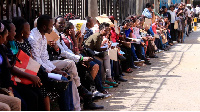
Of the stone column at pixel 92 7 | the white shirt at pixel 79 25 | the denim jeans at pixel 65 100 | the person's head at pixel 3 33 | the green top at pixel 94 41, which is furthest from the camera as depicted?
the stone column at pixel 92 7

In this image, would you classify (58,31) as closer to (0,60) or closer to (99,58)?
(99,58)

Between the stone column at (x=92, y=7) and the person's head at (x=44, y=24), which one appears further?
the stone column at (x=92, y=7)

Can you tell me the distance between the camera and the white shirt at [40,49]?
551 centimetres

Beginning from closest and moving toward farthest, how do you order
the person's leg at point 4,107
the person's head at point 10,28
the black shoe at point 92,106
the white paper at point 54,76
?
1. the person's leg at point 4,107
2. the person's head at point 10,28
3. the white paper at point 54,76
4. the black shoe at point 92,106

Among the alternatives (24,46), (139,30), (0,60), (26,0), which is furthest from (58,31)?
(139,30)

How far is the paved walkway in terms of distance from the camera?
6520 millimetres

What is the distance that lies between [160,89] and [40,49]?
3.16 metres

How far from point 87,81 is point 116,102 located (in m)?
0.60

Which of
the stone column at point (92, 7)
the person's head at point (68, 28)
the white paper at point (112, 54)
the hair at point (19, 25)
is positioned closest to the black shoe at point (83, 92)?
the person's head at point (68, 28)

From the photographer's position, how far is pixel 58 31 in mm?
6617

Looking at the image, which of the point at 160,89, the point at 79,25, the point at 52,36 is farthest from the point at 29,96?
the point at 160,89

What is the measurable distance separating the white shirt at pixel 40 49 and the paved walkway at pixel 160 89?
50.1 inches

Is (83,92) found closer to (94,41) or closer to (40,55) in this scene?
(40,55)

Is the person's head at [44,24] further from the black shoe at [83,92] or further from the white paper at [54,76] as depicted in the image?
the black shoe at [83,92]
